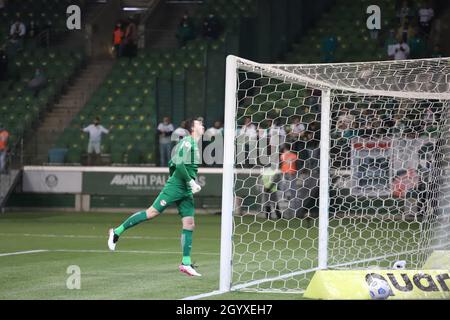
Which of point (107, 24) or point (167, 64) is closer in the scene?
point (167, 64)

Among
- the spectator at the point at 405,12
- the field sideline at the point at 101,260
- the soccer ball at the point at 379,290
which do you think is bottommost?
the field sideline at the point at 101,260

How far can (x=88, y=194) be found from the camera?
2580 centimetres

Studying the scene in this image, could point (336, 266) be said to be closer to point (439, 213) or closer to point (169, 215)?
point (439, 213)

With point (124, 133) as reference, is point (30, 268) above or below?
below

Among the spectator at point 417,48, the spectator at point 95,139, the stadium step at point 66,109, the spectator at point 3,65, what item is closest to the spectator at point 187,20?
the stadium step at point 66,109

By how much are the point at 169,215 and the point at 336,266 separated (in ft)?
40.1

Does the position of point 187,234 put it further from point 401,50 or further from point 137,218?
point 401,50

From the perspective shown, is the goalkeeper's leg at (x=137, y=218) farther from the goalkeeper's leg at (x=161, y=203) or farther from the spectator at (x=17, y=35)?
the spectator at (x=17, y=35)

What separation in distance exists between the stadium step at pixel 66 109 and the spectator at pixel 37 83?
721mm

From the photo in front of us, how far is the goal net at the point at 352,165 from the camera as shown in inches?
442

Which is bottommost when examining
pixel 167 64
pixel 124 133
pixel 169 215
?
pixel 169 215

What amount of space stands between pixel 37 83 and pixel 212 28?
5.73 metres
